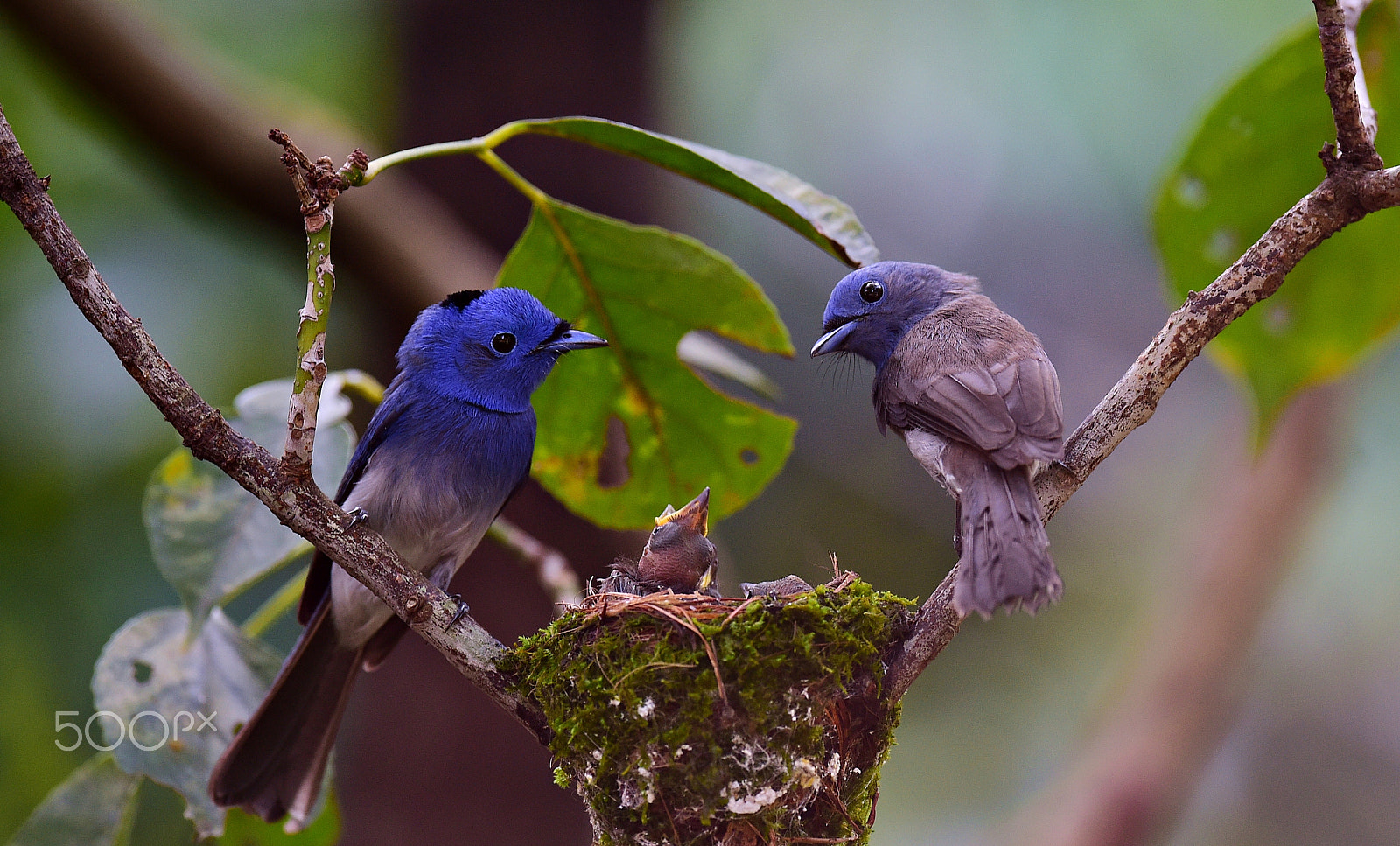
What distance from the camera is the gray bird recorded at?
6.63ft

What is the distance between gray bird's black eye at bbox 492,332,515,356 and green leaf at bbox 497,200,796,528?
0.16 meters

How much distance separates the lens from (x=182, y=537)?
2707 mm

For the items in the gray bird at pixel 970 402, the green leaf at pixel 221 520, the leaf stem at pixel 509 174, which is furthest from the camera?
the green leaf at pixel 221 520

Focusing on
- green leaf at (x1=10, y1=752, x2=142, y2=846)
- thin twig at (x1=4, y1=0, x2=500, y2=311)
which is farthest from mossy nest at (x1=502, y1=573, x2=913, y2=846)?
thin twig at (x1=4, y1=0, x2=500, y2=311)

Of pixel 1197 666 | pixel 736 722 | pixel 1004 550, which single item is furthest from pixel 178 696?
pixel 1197 666

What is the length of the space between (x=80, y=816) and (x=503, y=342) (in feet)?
5.53

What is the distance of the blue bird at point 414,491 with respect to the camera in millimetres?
3016

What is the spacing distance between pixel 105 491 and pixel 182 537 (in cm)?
291

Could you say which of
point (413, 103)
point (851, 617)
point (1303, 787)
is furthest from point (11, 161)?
point (1303, 787)

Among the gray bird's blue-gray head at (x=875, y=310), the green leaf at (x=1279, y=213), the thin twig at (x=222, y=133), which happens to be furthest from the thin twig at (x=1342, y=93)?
the thin twig at (x=222, y=133)

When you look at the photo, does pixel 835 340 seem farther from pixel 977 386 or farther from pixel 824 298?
pixel 824 298

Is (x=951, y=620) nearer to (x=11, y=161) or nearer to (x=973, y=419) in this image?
(x=973, y=419)

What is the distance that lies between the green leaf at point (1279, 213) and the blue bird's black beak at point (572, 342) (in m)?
1.55

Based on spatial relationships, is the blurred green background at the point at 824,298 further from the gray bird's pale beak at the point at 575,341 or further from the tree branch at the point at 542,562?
the gray bird's pale beak at the point at 575,341
